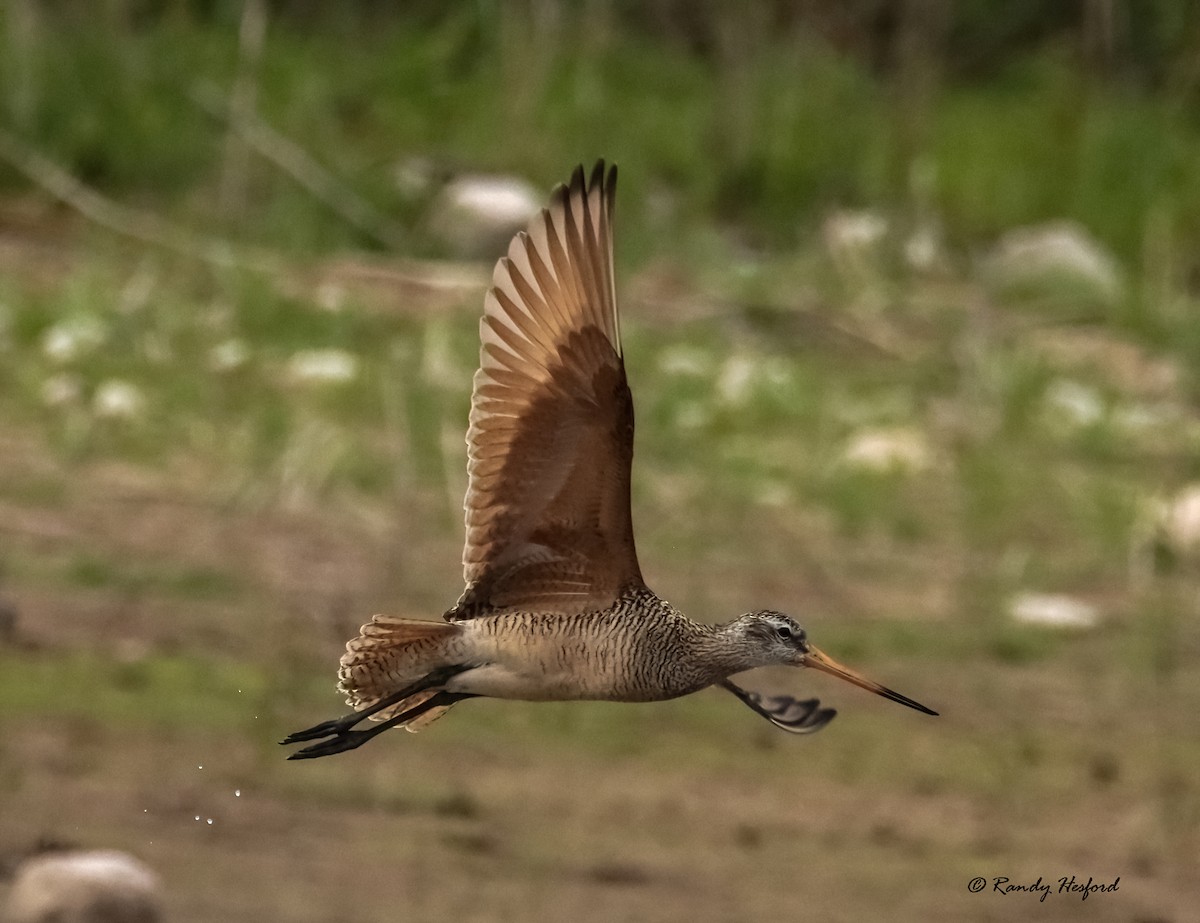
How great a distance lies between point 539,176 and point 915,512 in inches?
116

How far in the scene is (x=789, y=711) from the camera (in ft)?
9.33

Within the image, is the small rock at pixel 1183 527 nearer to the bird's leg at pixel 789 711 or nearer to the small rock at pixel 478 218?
the small rock at pixel 478 218

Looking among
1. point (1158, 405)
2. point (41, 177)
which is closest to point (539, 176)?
point (41, 177)

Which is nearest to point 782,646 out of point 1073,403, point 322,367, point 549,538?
point 549,538

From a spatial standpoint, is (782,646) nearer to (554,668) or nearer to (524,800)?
(554,668)

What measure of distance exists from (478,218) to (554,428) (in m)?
7.07

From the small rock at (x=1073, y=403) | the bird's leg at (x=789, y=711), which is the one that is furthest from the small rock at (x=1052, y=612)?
the bird's leg at (x=789, y=711)

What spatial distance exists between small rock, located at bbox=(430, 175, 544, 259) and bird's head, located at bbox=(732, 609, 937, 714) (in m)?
6.72

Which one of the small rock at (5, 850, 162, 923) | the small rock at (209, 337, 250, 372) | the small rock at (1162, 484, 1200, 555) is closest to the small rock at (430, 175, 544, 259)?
the small rock at (209, 337, 250, 372)

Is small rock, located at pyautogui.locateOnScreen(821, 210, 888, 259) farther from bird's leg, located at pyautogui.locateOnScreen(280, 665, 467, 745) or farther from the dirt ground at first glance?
bird's leg, located at pyautogui.locateOnScreen(280, 665, 467, 745)

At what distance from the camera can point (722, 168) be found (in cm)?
1083

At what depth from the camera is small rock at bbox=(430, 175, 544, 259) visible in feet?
31.4

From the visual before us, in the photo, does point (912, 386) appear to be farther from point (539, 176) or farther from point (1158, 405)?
point (539, 176)

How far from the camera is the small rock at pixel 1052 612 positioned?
7.18 metres
